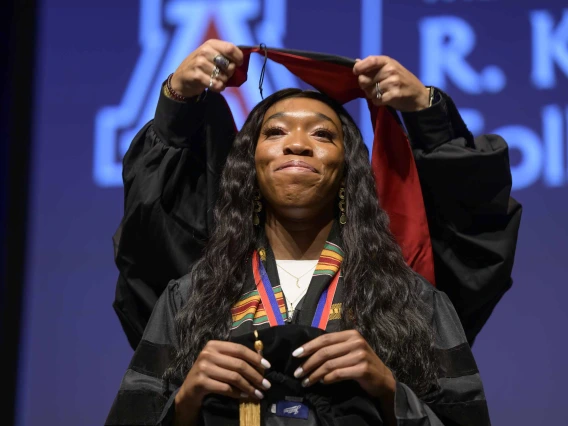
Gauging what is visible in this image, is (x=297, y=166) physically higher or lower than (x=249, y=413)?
higher

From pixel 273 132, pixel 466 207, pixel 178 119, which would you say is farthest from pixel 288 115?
pixel 466 207

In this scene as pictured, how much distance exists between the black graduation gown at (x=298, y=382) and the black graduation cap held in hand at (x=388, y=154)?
0.18m

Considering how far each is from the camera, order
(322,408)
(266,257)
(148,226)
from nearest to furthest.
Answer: (322,408) < (266,257) < (148,226)

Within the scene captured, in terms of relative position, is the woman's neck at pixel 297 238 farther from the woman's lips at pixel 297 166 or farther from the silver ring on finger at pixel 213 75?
the silver ring on finger at pixel 213 75

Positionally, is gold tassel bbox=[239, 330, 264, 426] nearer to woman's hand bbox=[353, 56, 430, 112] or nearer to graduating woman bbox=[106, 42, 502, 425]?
graduating woman bbox=[106, 42, 502, 425]

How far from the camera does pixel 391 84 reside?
2.38 metres

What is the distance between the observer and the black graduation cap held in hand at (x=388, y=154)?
2.51 meters

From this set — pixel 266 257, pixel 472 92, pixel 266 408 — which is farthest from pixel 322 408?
pixel 472 92

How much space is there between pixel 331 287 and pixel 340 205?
271 millimetres

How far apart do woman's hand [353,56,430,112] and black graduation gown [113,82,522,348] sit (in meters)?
0.04

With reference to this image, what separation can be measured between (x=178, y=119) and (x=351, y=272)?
2.18ft

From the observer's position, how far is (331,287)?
2266 millimetres

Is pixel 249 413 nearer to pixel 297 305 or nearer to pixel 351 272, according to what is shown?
pixel 297 305

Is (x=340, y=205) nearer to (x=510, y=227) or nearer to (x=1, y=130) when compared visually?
(x=510, y=227)
